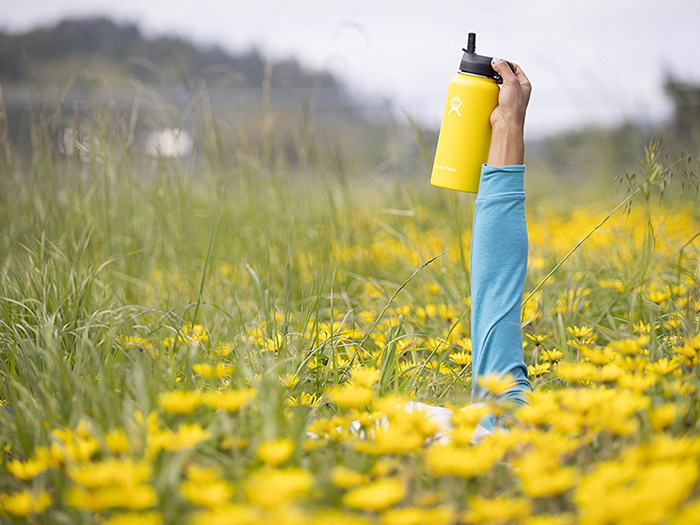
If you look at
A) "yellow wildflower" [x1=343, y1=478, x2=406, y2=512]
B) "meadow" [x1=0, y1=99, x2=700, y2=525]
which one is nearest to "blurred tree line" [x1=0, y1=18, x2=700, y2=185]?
"meadow" [x1=0, y1=99, x2=700, y2=525]

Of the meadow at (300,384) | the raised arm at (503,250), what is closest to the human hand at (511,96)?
the raised arm at (503,250)

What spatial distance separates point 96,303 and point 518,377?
1351 millimetres

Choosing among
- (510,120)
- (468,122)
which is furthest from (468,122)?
(510,120)

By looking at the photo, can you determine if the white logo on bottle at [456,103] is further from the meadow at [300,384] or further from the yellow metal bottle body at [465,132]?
the meadow at [300,384]

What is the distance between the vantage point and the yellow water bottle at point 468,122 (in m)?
1.56

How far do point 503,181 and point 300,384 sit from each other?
66 cm

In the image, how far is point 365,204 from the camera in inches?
195

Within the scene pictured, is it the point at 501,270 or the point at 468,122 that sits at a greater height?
the point at 468,122

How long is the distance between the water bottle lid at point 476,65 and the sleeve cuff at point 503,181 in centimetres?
24

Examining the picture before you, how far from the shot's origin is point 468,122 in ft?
5.18

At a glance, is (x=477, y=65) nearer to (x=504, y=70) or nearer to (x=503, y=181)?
(x=504, y=70)

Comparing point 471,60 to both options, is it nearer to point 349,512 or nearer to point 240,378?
point 240,378

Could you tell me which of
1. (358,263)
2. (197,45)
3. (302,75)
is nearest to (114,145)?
(358,263)

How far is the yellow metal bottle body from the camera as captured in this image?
1.56m
